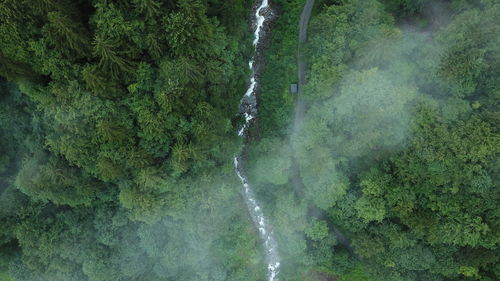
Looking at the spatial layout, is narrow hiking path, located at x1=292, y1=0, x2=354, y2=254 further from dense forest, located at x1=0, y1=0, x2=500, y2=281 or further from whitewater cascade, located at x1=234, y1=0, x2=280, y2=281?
whitewater cascade, located at x1=234, y1=0, x2=280, y2=281

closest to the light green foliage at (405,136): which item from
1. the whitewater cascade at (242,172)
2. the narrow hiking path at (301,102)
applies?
the narrow hiking path at (301,102)

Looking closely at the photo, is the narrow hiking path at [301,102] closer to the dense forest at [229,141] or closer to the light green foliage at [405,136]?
the dense forest at [229,141]

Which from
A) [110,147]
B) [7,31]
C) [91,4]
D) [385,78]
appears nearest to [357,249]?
[385,78]

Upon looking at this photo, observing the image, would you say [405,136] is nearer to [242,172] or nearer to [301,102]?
[301,102]

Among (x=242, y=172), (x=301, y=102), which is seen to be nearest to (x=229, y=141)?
(x=242, y=172)

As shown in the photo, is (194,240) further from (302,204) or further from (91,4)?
(91,4)

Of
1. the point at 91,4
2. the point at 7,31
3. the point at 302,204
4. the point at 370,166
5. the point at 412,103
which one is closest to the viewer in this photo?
the point at 7,31
